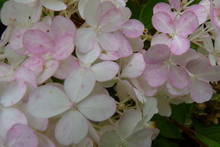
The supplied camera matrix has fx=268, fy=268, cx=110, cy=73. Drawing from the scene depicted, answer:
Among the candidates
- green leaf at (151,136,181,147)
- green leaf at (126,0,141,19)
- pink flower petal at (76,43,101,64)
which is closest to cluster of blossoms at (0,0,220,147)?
pink flower petal at (76,43,101,64)

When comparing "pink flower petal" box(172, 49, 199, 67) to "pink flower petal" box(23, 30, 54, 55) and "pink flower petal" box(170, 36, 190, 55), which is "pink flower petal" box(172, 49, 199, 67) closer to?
"pink flower petal" box(170, 36, 190, 55)

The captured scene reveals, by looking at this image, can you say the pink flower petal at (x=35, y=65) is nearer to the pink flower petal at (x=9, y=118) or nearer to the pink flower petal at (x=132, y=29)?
the pink flower petal at (x=9, y=118)

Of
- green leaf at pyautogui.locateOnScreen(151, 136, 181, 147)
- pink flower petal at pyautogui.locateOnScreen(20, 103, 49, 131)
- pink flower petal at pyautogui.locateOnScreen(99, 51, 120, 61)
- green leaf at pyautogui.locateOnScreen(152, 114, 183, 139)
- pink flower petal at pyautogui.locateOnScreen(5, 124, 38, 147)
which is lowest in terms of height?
green leaf at pyautogui.locateOnScreen(151, 136, 181, 147)

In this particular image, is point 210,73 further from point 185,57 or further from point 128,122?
point 128,122

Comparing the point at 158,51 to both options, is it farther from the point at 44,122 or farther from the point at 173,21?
the point at 44,122

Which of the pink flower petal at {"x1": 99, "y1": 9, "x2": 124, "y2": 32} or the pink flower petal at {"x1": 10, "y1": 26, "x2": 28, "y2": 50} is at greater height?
the pink flower petal at {"x1": 99, "y1": 9, "x2": 124, "y2": 32}

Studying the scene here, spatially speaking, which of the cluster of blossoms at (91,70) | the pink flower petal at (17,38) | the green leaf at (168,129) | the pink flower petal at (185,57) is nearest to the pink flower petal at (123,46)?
the cluster of blossoms at (91,70)

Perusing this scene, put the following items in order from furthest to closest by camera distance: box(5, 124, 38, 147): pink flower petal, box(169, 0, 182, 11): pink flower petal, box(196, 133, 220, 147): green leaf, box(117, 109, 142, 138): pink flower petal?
box(196, 133, 220, 147): green leaf, box(169, 0, 182, 11): pink flower petal, box(117, 109, 142, 138): pink flower petal, box(5, 124, 38, 147): pink flower petal
